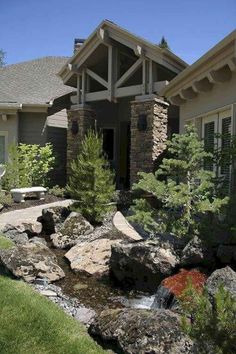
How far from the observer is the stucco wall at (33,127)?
16.1 metres

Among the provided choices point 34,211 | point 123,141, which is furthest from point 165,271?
point 123,141

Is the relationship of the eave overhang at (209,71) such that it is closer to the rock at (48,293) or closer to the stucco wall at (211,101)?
the stucco wall at (211,101)

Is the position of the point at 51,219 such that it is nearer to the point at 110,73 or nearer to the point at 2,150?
the point at 110,73

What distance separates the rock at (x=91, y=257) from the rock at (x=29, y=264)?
54cm

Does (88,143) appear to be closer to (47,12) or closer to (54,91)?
(47,12)

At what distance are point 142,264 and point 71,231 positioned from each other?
300 cm

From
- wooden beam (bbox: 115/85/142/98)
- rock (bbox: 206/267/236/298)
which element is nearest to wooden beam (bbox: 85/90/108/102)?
wooden beam (bbox: 115/85/142/98)

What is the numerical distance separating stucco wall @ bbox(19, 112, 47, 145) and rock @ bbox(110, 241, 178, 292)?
10243 millimetres

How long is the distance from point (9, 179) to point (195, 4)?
26.6 feet

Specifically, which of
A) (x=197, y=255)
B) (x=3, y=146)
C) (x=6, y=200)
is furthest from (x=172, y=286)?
(x=3, y=146)

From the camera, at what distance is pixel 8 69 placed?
20.3 m

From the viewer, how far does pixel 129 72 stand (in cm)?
1320

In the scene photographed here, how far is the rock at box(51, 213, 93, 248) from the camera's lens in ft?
28.5

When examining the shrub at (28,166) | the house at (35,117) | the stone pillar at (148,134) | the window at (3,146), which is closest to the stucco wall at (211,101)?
the stone pillar at (148,134)
